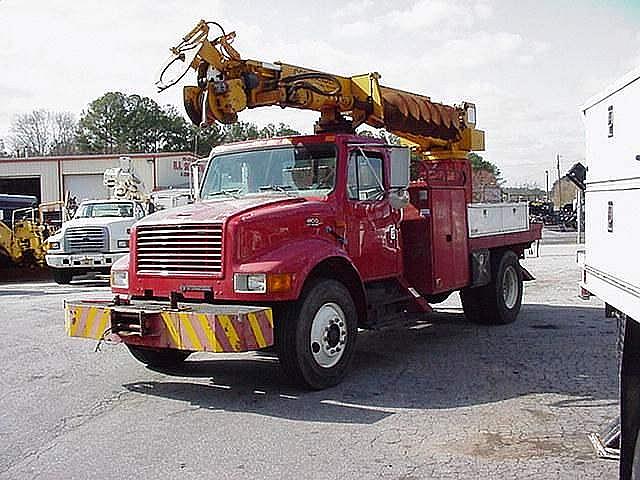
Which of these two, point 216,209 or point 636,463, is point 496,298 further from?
point 636,463

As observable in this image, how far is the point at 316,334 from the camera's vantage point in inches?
312

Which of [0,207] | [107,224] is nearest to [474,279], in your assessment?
[107,224]

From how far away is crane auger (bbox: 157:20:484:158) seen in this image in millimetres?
8859

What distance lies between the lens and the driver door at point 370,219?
886cm

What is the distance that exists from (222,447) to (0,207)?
→ 83.4 feet

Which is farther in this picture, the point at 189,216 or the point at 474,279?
the point at 474,279

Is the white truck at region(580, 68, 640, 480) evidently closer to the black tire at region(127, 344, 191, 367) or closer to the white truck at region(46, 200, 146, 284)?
the black tire at region(127, 344, 191, 367)

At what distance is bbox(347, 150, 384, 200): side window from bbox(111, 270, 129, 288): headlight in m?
2.44

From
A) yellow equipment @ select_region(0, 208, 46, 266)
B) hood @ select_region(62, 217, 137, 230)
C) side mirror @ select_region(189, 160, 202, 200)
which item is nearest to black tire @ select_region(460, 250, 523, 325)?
side mirror @ select_region(189, 160, 202, 200)

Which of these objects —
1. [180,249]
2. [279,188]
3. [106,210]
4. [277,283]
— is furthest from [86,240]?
[277,283]

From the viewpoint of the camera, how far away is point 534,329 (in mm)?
11477

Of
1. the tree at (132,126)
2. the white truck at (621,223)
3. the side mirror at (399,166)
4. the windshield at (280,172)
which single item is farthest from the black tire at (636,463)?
the tree at (132,126)

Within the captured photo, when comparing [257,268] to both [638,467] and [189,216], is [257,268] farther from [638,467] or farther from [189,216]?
[638,467]

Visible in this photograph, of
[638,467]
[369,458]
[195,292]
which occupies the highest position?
[195,292]
